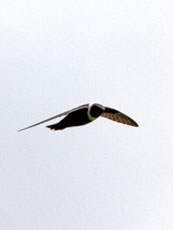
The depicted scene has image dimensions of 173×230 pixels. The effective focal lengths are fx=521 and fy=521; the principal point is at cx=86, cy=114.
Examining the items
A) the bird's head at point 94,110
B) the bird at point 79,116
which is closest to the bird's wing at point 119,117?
the bird's head at point 94,110

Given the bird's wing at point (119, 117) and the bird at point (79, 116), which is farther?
the bird's wing at point (119, 117)

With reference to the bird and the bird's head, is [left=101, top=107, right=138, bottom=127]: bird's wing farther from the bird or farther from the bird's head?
the bird

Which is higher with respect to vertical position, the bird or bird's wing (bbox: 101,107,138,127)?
the bird

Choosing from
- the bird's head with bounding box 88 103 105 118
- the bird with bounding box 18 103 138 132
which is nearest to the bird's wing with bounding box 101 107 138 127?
the bird's head with bounding box 88 103 105 118

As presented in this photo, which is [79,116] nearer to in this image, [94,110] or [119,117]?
[94,110]

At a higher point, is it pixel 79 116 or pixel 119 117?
pixel 79 116

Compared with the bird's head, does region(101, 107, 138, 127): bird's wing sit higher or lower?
lower

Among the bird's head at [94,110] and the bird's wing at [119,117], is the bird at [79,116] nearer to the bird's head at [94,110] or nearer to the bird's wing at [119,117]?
the bird's head at [94,110]

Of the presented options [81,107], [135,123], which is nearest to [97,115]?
[81,107]

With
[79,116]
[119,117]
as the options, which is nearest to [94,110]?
[79,116]

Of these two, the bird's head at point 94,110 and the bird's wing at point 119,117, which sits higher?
the bird's head at point 94,110

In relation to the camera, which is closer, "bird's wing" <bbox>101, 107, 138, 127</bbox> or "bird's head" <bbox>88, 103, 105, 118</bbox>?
"bird's head" <bbox>88, 103, 105, 118</bbox>
